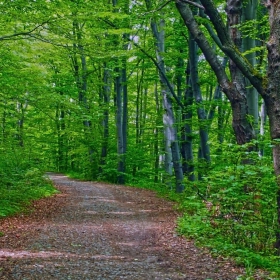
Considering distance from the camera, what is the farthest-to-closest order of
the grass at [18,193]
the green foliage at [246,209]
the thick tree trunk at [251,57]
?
the grass at [18,193], the thick tree trunk at [251,57], the green foliage at [246,209]

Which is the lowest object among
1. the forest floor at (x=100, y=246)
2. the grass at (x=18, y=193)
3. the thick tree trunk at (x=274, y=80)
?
the forest floor at (x=100, y=246)

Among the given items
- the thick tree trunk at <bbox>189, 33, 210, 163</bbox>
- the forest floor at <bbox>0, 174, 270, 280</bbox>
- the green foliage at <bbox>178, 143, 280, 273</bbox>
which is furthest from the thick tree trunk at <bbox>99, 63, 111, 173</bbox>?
the green foliage at <bbox>178, 143, 280, 273</bbox>

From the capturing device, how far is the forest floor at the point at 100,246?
17.4 feet

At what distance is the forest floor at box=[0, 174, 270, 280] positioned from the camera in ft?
17.4

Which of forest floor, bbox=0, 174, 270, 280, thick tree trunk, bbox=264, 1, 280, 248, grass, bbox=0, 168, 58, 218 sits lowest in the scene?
forest floor, bbox=0, 174, 270, 280

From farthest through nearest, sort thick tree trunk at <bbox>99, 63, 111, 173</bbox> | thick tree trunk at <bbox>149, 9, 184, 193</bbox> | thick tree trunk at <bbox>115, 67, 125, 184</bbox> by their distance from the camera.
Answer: thick tree trunk at <bbox>99, 63, 111, 173</bbox> < thick tree trunk at <bbox>115, 67, 125, 184</bbox> < thick tree trunk at <bbox>149, 9, 184, 193</bbox>

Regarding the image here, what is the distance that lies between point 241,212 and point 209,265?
1.06 m

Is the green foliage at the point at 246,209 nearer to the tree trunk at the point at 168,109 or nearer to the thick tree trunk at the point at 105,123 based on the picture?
the tree trunk at the point at 168,109

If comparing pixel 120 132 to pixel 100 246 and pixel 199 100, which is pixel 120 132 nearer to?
pixel 199 100

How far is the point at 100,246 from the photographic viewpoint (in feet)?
23.2

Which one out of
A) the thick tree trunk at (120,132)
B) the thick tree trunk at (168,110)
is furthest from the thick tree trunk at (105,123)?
the thick tree trunk at (168,110)

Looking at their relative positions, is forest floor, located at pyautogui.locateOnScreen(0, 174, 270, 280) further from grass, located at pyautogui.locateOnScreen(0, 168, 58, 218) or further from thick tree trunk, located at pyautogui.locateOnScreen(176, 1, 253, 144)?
thick tree trunk, located at pyautogui.locateOnScreen(176, 1, 253, 144)

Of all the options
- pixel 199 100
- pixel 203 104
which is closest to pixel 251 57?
pixel 203 104

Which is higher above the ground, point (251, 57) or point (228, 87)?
point (251, 57)
